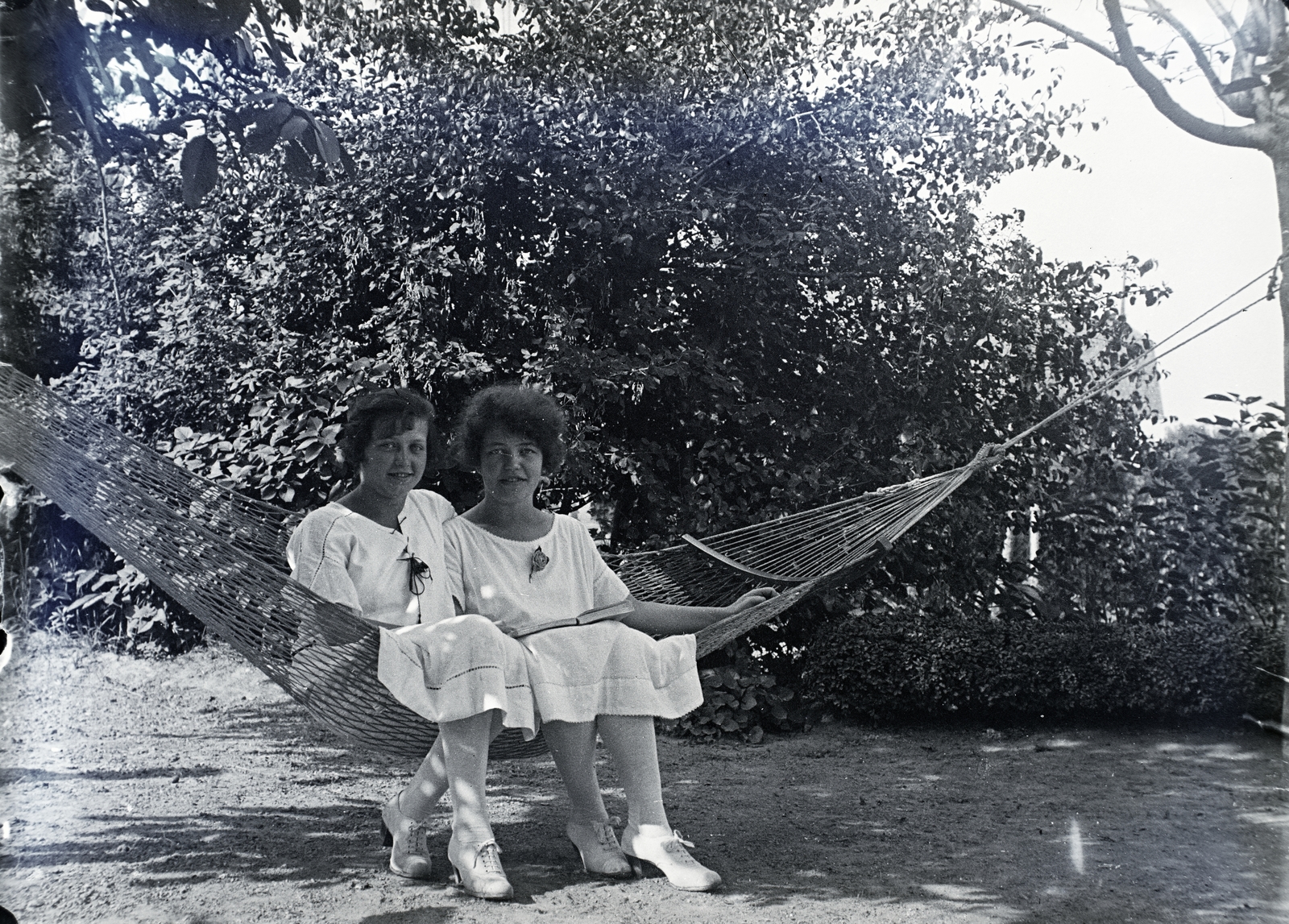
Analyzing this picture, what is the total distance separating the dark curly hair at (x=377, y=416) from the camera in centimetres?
223

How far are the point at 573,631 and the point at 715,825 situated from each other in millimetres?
799

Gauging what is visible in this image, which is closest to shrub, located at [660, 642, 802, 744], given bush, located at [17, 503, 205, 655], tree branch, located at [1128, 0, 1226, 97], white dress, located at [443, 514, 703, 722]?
white dress, located at [443, 514, 703, 722]

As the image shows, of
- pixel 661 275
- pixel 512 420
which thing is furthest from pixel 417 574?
pixel 661 275

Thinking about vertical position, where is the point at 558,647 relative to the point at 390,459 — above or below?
below

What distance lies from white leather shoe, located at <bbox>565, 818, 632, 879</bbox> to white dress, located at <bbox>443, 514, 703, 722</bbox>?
28 centimetres

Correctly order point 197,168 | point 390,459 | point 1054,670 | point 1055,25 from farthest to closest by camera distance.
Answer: point 1055,25 < point 1054,670 < point 390,459 < point 197,168

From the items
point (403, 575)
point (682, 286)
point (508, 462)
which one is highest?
point (682, 286)

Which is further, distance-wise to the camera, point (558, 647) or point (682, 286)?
point (682, 286)

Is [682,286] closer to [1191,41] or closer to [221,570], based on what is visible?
[1191,41]

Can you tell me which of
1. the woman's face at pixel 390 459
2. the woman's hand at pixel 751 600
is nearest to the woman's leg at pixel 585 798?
the woman's hand at pixel 751 600

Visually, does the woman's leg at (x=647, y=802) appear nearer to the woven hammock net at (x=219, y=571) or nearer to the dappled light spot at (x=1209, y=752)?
the woven hammock net at (x=219, y=571)

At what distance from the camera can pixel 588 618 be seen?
220 centimetres

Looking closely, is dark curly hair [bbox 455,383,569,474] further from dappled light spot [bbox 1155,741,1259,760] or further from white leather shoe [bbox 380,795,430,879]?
dappled light spot [bbox 1155,741,1259,760]

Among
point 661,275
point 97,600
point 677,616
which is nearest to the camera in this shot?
point 677,616
